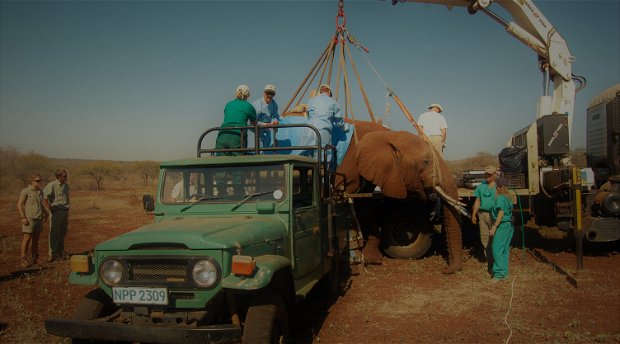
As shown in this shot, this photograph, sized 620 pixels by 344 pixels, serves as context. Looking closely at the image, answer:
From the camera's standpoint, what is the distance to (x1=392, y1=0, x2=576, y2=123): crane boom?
1084cm

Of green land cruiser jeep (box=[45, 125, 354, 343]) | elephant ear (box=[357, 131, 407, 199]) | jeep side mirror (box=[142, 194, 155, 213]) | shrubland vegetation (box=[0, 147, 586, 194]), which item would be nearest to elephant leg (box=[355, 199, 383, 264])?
elephant ear (box=[357, 131, 407, 199])

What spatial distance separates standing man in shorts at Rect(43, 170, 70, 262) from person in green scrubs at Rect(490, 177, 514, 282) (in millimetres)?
9024

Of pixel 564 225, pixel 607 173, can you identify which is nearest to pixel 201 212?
pixel 564 225

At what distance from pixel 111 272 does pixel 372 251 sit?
6.21 meters

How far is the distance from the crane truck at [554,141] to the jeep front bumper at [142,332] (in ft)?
20.5

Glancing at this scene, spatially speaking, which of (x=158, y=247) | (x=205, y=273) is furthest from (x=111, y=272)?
(x=205, y=273)

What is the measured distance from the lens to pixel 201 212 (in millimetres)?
5492

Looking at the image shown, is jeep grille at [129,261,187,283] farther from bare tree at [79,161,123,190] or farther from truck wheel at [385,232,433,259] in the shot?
bare tree at [79,161,123,190]

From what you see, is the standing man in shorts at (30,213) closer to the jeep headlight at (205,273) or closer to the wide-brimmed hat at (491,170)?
the jeep headlight at (205,273)

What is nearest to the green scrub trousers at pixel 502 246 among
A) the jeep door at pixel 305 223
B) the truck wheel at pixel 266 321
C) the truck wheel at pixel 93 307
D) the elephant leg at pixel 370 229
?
the elephant leg at pixel 370 229

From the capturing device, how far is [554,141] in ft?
32.6

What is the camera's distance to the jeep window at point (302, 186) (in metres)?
5.63

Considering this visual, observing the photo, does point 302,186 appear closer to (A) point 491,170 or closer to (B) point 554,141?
(A) point 491,170

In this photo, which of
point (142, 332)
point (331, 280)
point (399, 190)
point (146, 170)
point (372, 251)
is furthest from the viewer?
point (146, 170)
